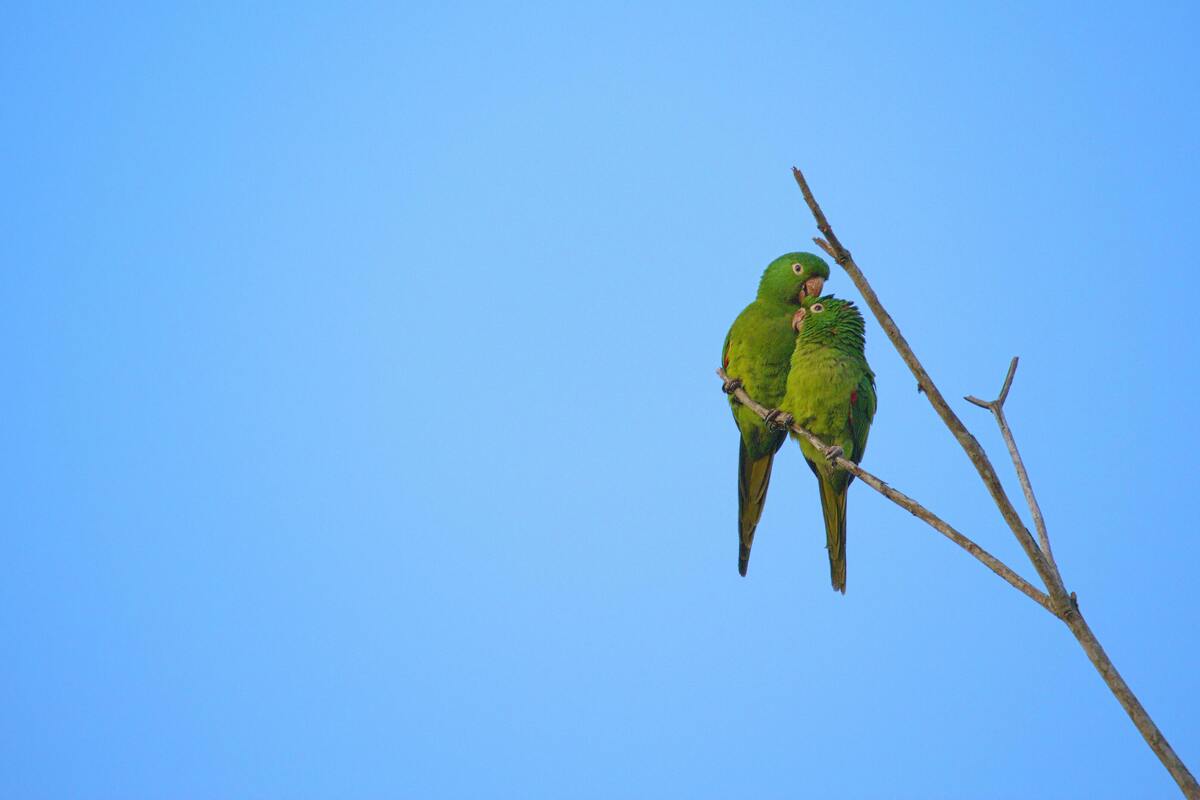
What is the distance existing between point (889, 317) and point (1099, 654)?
122 centimetres

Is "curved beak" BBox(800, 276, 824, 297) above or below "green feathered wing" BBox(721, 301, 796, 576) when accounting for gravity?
above

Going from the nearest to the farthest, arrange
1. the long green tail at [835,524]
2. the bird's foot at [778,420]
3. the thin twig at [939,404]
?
the thin twig at [939,404] < the long green tail at [835,524] < the bird's foot at [778,420]

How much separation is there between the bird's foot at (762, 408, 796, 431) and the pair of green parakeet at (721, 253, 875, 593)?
13 millimetres

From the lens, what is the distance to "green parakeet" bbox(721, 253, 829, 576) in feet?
27.0

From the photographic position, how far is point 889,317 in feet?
11.4

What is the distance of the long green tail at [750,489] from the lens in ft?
27.1

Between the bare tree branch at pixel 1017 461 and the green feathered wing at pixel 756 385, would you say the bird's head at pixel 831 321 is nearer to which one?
the green feathered wing at pixel 756 385

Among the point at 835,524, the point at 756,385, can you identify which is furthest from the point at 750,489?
the point at 835,524

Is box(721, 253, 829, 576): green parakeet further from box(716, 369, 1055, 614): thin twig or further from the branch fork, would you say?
the branch fork

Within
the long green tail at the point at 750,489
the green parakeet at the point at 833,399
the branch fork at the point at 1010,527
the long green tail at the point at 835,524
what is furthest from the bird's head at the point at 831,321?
the branch fork at the point at 1010,527

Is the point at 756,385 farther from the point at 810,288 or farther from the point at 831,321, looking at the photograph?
the point at 810,288

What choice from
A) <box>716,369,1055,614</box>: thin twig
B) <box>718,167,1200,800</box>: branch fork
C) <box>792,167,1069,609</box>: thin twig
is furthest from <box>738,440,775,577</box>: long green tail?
<box>792,167,1069,609</box>: thin twig

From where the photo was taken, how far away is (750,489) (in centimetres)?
855

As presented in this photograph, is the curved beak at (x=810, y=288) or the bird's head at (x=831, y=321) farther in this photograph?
the curved beak at (x=810, y=288)
